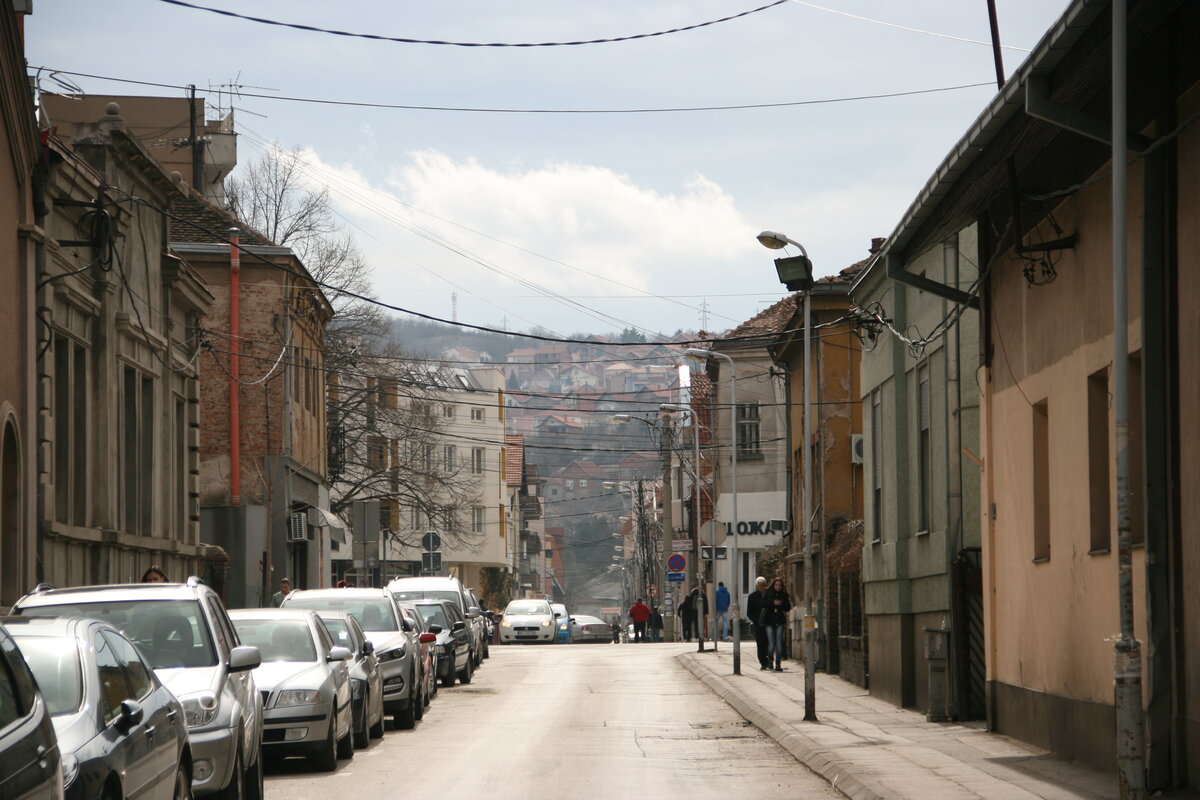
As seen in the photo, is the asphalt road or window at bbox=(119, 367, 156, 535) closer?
the asphalt road

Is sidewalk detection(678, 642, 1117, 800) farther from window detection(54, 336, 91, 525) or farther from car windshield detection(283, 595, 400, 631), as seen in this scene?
window detection(54, 336, 91, 525)

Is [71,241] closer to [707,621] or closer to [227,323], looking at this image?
[227,323]

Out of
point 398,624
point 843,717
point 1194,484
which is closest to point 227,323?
point 398,624

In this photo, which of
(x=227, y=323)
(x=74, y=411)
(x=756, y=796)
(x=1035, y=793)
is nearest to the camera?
(x=1035, y=793)

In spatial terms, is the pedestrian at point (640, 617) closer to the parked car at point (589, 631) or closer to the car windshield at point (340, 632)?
the parked car at point (589, 631)

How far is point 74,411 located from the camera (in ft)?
78.3

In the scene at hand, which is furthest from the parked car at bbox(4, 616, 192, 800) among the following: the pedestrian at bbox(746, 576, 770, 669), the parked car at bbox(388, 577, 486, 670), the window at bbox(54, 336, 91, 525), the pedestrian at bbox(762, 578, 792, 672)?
the pedestrian at bbox(746, 576, 770, 669)

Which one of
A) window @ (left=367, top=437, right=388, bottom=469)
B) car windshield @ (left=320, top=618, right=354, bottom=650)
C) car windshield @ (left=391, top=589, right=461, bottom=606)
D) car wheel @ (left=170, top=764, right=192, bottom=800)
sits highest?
window @ (left=367, top=437, right=388, bottom=469)

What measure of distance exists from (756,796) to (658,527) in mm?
76991

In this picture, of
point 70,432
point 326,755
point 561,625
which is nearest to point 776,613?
point 70,432

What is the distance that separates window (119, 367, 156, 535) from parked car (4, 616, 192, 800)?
17499 mm

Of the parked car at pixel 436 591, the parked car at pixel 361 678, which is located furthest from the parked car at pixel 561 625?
the parked car at pixel 361 678

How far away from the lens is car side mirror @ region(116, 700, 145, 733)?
8.18 m

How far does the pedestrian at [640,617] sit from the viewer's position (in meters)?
61.2
